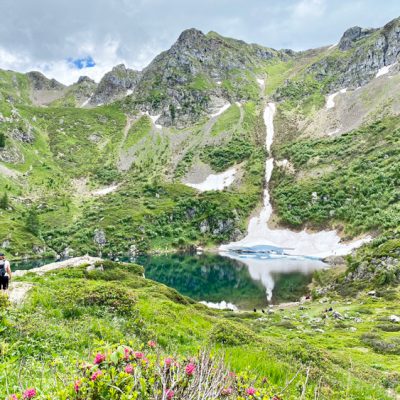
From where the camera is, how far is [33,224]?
160000 millimetres

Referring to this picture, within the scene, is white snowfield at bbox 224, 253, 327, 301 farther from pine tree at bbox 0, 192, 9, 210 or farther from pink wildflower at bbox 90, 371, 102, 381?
pine tree at bbox 0, 192, 9, 210

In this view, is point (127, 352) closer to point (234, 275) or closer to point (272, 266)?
point (234, 275)

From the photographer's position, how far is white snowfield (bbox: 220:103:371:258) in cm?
14456

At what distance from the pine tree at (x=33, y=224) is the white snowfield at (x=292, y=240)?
8393 centimetres

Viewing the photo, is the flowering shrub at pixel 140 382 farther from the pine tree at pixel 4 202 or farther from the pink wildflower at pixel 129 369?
the pine tree at pixel 4 202

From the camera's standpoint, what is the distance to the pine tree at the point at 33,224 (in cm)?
15788

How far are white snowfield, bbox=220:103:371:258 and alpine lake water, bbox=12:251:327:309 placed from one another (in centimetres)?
1110

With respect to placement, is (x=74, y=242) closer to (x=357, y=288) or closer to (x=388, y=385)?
(x=357, y=288)

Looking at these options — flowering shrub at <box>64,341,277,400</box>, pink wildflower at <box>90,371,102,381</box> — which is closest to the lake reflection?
flowering shrub at <box>64,341,277,400</box>

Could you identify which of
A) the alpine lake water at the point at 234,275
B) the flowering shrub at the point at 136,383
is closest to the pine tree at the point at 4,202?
the alpine lake water at the point at 234,275

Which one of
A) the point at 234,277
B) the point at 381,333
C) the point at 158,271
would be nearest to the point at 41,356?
the point at 381,333

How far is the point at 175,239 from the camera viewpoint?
567ft

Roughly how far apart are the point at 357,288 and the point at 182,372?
75.2 m

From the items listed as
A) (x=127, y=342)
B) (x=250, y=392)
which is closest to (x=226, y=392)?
(x=250, y=392)
